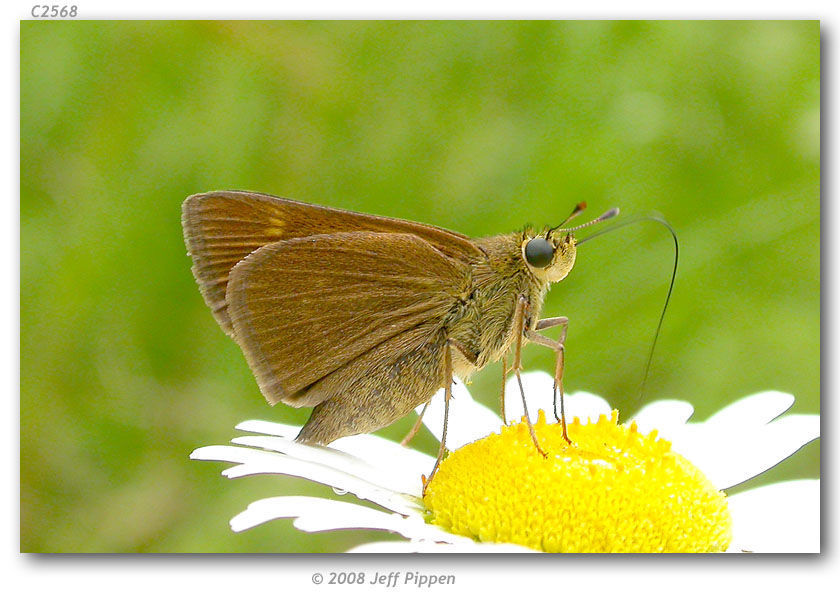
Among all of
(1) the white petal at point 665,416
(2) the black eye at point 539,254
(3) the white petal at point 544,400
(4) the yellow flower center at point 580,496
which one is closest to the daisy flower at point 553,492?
(4) the yellow flower center at point 580,496

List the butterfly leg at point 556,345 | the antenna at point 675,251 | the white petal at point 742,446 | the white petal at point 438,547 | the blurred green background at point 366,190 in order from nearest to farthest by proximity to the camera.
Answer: the white petal at point 438,547, the butterfly leg at point 556,345, the white petal at point 742,446, the blurred green background at point 366,190, the antenna at point 675,251

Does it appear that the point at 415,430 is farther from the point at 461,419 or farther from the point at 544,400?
the point at 544,400

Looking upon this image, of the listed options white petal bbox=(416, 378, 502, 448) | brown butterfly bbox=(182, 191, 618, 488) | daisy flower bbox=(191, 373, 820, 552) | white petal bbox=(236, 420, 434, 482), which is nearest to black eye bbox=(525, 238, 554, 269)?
brown butterfly bbox=(182, 191, 618, 488)

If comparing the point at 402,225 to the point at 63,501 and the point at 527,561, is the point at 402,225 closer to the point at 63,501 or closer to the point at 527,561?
the point at 527,561

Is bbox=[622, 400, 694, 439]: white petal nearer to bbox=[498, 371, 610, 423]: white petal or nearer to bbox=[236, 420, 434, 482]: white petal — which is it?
bbox=[498, 371, 610, 423]: white petal

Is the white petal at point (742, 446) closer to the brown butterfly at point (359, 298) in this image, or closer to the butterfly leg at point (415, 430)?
the brown butterfly at point (359, 298)

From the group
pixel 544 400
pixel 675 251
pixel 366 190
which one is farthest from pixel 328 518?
pixel 675 251

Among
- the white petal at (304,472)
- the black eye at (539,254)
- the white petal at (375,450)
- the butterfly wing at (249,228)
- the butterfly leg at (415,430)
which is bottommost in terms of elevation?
the white petal at (304,472)
